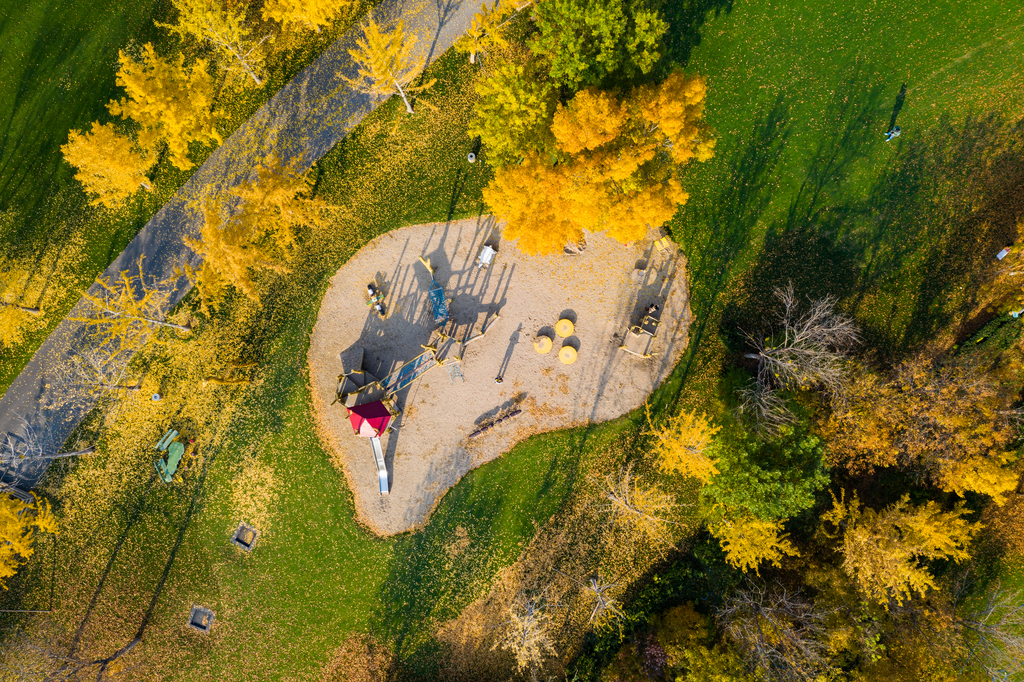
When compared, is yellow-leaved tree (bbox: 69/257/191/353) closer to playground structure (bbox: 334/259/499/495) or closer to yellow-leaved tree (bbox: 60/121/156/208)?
yellow-leaved tree (bbox: 60/121/156/208)

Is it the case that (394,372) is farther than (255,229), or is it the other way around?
(394,372)

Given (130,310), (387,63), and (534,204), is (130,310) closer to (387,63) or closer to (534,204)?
(387,63)

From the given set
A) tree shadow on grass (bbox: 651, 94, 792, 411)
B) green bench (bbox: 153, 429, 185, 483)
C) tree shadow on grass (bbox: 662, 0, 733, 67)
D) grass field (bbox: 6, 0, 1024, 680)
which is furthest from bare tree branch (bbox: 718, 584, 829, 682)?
green bench (bbox: 153, 429, 185, 483)

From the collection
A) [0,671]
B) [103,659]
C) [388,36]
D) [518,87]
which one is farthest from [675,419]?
[0,671]

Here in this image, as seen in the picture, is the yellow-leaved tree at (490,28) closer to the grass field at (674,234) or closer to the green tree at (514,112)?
the grass field at (674,234)

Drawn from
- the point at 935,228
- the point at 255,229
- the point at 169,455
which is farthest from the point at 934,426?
the point at 169,455

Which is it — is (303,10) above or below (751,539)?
above
